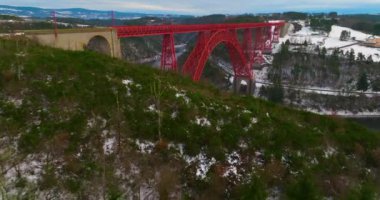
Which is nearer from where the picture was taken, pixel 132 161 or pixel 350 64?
pixel 132 161

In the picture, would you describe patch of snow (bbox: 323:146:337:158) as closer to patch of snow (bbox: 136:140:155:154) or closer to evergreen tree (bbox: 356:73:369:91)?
patch of snow (bbox: 136:140:155:154)

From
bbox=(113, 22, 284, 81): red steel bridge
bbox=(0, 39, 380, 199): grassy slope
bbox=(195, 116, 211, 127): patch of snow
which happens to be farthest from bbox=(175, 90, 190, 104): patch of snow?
bbox=(113, 22, 284, 81): red steel bridge

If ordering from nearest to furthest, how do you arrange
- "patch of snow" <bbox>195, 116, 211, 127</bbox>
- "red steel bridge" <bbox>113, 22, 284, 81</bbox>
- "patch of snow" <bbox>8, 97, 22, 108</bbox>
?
"patch of snow" <bbox>8, 97, 22, 108</bbox> → "patch of snow" <bbox>195, 116, 211, 127</bbox> → "red steel bridge" <bbox>113, 22, 284, 81</bbox>

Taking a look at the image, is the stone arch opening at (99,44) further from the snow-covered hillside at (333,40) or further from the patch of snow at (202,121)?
the snow-covered hillside at (333,40)

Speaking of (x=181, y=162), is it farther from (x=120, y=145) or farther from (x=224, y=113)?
(x=224, y=113)

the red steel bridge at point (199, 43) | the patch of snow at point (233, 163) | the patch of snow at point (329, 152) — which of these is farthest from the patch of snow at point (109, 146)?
→ the red steel bridge at point (199, 43)

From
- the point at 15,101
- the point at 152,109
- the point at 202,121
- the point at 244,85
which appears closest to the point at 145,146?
the point at 152,109

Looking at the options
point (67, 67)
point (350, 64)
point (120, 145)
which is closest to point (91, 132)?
point (120, 145)
